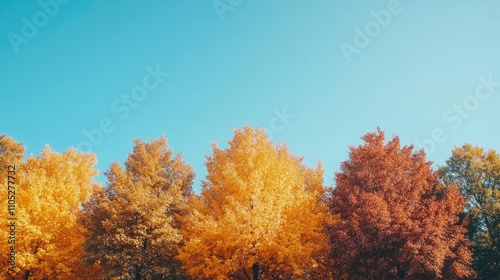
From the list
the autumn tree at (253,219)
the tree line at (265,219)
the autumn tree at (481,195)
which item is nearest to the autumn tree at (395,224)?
the tree line at (265,219)

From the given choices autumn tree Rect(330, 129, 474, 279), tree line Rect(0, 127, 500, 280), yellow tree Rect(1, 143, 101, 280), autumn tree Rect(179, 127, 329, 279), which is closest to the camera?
autumn tree Rect(330, 129, 474, 279)

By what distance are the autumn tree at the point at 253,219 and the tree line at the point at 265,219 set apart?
79 millimetres

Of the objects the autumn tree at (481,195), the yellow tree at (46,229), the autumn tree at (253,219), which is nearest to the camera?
the autumn tree at (253,219)

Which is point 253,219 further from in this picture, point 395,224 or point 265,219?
point 395,224

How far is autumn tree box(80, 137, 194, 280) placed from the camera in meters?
19.8

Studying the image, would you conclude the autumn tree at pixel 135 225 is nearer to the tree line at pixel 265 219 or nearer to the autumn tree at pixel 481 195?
the tree line at pixel 265 219

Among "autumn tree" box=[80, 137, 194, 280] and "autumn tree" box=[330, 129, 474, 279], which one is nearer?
"autumn tree" box=[330, 129, 474, 279]

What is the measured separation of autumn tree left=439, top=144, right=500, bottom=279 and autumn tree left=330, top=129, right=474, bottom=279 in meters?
3.22

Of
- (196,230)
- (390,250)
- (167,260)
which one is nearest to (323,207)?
(390,250)

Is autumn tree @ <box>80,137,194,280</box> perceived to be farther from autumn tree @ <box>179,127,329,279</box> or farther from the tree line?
autumn tree @ <box>179,127,329,279</box>

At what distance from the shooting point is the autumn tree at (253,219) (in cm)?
1708

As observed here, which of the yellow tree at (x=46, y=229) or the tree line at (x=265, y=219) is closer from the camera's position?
the tree line at (x=265, y=219)

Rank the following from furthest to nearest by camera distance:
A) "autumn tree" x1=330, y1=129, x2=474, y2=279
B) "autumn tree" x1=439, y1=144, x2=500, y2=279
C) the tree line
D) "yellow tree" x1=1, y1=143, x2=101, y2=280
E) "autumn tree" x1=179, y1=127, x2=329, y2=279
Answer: "yellow tree" x1=1, y1=143, x2=101, y2=280 → "autumn tree" x1=439, y1=144, x2=500, y2=279 → "autumn tree" x1=179, y1=127, x2=329, y2=279 → the tree line → "autumn tree" x1=330, y1=129, x2=474, y2=279

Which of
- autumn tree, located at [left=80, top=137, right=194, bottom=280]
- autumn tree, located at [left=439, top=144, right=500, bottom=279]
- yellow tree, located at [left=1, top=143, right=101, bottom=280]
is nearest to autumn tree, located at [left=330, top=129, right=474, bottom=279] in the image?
autumn tree, located at [left=439, top=144, right=500, bottom=279]
